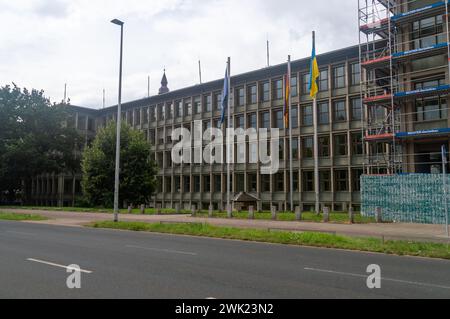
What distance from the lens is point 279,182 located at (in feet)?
156

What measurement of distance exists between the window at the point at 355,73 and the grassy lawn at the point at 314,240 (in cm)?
2790

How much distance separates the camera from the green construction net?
24500 mm

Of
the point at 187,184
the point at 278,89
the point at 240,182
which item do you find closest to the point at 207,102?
the point at 278,89

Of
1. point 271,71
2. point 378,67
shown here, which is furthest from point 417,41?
point 271,71

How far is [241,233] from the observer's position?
17438 millimetres

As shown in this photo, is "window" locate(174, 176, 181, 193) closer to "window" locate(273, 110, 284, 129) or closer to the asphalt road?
"window" locate(273, 110, 284, 129)

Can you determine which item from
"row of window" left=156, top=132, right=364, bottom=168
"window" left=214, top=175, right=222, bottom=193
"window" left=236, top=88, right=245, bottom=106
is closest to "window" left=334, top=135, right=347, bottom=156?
"row of window" left=156, top=132, right=364, bottom=168

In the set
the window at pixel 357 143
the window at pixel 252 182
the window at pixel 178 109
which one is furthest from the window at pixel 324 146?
the window at pixel 178 109

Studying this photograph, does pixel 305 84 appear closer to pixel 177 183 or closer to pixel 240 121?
pixel 240 121

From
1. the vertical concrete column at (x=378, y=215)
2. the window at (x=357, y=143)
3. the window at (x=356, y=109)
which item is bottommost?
the vertical concrete column at (x=378, y=215)

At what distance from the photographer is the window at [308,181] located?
44875 mm

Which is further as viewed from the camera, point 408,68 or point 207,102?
point 207,102

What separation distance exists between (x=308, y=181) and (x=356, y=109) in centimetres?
885

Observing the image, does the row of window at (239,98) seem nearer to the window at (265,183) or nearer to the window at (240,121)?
the window at (240,121)
